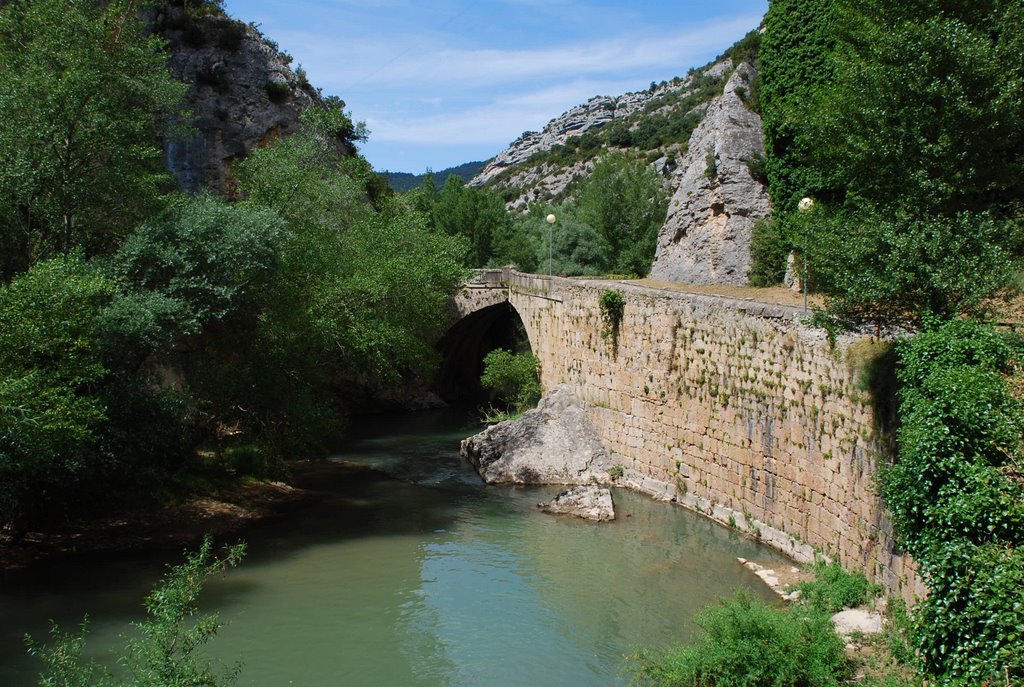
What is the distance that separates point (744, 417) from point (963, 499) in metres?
7.78

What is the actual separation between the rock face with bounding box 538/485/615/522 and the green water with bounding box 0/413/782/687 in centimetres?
27

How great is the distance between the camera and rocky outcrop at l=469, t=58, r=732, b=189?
98375 millimetres

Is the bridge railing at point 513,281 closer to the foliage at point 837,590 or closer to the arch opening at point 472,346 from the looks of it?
the arch opening at point 472,346

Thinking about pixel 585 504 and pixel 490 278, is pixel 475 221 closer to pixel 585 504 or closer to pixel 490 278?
pixel 490 278

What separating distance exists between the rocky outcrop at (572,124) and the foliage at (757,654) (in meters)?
88.5

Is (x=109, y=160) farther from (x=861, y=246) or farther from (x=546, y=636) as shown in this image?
(x=861, y=246)

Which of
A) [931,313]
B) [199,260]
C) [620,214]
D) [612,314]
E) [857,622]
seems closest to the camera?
[931,313]

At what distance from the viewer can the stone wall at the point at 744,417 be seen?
12.4 metres

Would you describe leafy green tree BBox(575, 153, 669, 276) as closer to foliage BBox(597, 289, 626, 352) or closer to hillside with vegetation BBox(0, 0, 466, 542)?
foliage BBox(597, 289, 626, 352)

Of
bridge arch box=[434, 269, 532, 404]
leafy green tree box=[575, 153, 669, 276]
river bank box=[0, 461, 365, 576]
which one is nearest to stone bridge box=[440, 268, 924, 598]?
river bank box=[0, 461, 365, 576]

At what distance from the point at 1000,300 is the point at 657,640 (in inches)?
234

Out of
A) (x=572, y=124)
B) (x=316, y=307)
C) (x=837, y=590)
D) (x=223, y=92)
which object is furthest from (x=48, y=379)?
(x=572, y=124)

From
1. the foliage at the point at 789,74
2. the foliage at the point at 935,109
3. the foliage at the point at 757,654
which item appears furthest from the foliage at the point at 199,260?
the foliage at the point at 789,74

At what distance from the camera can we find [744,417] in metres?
15.9
